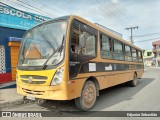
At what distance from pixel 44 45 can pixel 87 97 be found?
2118mm

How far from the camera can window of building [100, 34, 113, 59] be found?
769 cm

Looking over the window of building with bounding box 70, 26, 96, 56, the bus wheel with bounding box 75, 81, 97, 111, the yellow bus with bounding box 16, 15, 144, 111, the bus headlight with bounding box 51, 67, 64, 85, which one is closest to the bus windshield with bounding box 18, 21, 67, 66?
the yellow bus with bounding box 16, 15, 144, 111

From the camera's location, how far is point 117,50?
376 inches

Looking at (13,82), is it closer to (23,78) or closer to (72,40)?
(23,78)

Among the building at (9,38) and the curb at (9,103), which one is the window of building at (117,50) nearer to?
the curb at (9,103)

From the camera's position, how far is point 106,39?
324 inches

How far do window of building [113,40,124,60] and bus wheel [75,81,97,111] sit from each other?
2838 mm

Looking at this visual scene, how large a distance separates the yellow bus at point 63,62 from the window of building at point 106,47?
20 cm

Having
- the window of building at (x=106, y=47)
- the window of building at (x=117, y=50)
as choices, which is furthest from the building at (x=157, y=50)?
the window of building at (x=106, y=47)

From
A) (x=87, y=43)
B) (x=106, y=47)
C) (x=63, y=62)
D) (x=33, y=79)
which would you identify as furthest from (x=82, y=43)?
(x=106, y=47)

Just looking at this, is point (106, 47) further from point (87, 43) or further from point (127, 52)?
point (127, 52)

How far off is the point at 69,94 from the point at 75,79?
50cm

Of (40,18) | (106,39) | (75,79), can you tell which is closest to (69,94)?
(75,79)

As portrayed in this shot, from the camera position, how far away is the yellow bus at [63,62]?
17.7 ft
